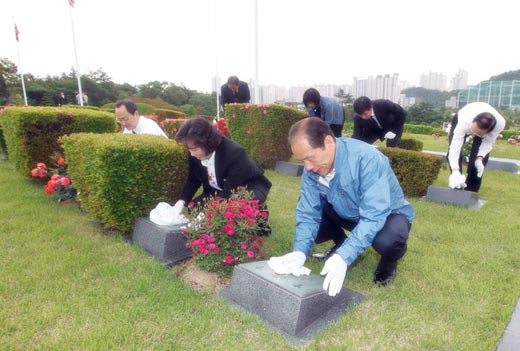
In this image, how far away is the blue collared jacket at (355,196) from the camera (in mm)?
2115

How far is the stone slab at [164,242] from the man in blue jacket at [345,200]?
1065mm

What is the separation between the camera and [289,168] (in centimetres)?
716

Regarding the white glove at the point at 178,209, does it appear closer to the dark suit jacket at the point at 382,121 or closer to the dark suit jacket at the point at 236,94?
the dark suit jacket at the point at 382,121

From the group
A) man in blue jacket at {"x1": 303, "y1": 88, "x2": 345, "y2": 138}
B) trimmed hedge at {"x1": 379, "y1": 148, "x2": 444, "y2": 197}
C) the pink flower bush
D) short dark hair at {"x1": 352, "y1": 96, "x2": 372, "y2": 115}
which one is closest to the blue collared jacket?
the pink flower bush

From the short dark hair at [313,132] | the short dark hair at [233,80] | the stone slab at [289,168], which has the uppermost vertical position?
the short dark hair at [233,80]

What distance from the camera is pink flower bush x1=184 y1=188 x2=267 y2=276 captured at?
8.55ft

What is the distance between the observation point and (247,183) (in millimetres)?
3250

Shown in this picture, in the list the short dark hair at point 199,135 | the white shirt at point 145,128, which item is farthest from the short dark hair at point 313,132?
the white shirt at point 145,128

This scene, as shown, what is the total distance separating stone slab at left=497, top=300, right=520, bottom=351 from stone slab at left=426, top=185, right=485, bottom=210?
287 cm

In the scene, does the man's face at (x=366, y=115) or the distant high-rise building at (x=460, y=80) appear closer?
the man's face at (x=366, y=115)

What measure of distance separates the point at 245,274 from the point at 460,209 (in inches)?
145

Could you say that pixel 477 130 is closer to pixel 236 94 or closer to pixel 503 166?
pixel 503 166

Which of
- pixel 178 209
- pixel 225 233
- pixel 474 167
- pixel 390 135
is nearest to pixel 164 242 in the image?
pixel 178 209

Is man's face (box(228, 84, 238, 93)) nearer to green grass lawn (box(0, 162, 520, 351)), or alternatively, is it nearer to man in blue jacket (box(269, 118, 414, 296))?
Result: green grass lawn (box(0, 162, 520, 351))
